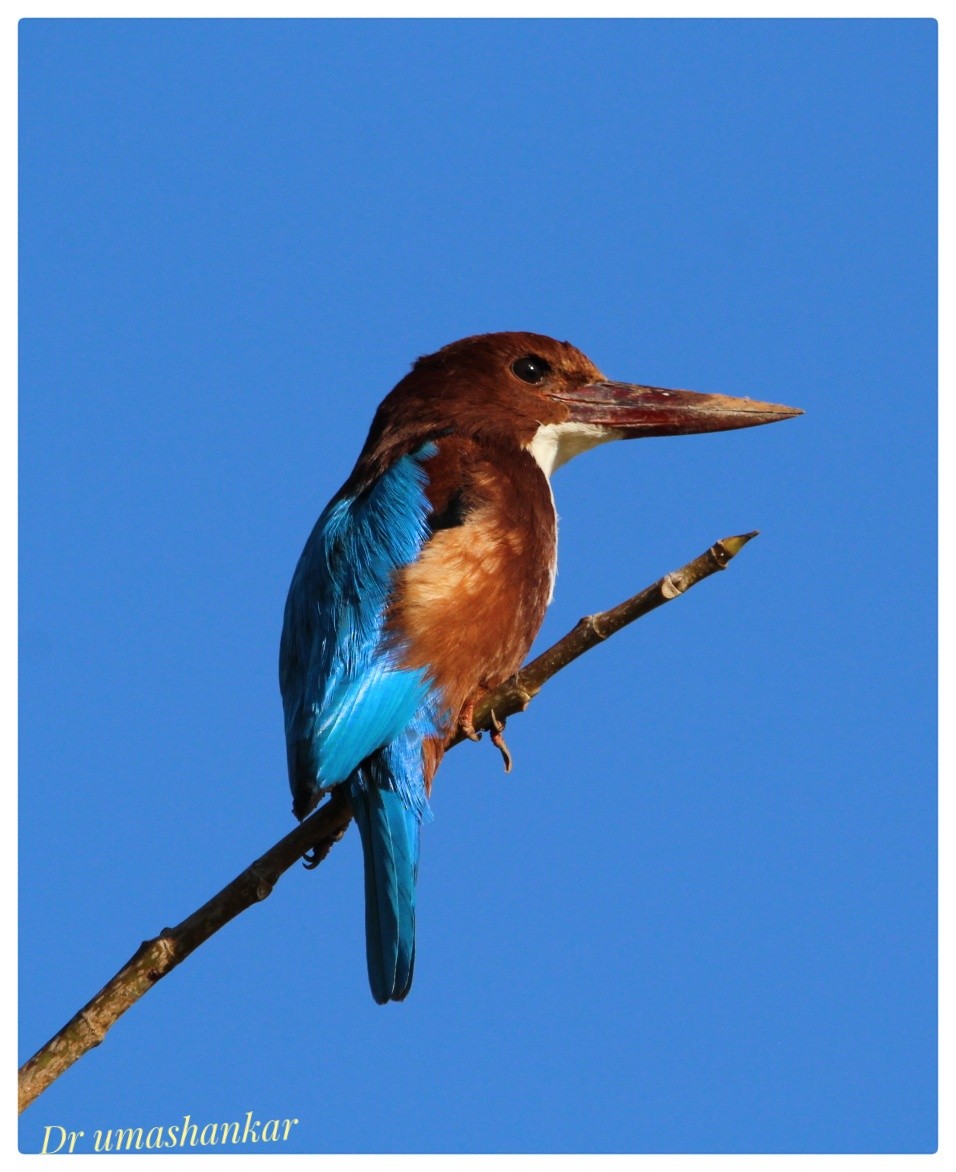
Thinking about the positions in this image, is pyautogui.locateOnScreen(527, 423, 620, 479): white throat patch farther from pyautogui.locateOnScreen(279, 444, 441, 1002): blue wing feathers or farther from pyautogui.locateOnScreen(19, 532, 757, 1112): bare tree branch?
pyautogui.locateOnScreen(19, 532, 757, 1112): bare tree branch

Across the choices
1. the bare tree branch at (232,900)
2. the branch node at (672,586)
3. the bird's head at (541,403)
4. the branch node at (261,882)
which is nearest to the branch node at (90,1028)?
the bare tree branch at (232,900)

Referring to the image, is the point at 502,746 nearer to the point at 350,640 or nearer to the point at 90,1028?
the point at 350,640

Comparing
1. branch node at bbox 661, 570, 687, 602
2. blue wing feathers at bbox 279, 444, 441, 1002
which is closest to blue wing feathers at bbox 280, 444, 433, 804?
blue wing feathers at bbox 279, 444, 441, 1002

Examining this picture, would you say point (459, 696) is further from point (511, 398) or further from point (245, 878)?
point (511, 398)

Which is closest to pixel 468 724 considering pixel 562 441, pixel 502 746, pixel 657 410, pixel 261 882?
pixel 502 746

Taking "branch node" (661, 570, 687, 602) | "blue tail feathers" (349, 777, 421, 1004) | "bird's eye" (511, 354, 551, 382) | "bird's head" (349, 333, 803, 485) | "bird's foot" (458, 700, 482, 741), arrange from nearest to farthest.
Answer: "branch node" (661, 570, 687, 602), "blue tail feathers" (349, 777, 421, 1004), "bird's foot" (458, 700, 482, 741), "bird's head" (349, 333, 803, 485), "bird's eye" (511, 354, 551, 382)

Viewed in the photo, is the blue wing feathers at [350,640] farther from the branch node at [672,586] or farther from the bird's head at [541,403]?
the branch node at [672,586]
